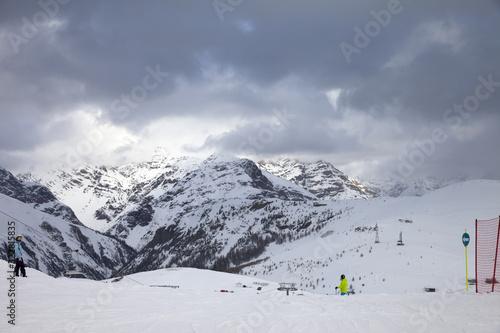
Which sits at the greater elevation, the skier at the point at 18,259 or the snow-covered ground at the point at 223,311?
the skier at the point at 18,259

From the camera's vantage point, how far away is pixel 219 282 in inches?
1189

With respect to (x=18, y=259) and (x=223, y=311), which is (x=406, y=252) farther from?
(x=18, y=259)

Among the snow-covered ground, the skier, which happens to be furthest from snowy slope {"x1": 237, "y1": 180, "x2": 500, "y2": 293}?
the skier

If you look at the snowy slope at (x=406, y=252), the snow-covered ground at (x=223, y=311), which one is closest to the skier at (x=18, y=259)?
the snow-covered ground at (x=223, y=311)

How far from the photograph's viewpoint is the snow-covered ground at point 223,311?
13.5 metres

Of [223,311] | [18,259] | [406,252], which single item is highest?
[406,252]

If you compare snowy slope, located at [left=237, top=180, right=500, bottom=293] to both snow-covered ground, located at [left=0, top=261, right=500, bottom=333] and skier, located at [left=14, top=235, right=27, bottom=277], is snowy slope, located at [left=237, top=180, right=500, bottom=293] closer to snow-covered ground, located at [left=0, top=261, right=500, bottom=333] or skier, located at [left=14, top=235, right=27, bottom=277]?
snow-covered ground, located at [left=0, top=261, right=500, bottom=333]

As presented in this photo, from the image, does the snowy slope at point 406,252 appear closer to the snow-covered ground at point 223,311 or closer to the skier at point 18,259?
the snow-covered ground at point 223,311

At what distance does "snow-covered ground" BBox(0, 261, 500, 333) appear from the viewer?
13.5 m

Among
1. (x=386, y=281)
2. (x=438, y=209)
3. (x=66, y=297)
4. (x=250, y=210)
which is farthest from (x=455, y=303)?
(x=250, y=210)

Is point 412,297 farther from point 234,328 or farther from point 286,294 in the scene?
point 234,328

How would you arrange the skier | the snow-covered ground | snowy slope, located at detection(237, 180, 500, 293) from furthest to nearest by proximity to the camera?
1. snowy slope, located at detection(237, 180, 500, 293)
2. the skier
3. the snow-covered ground

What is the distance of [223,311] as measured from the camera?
1711 cm

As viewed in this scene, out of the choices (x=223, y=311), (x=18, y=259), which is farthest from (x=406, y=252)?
(x=18, y=259)
